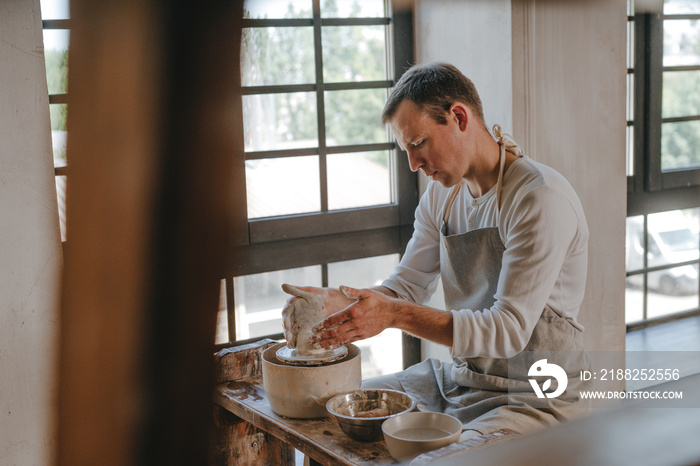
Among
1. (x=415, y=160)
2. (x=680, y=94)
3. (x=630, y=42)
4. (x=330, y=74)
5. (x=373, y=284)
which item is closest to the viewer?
(x=415, y=160)

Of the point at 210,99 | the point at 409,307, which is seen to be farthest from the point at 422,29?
the point at 210,99

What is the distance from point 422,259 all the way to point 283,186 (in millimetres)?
574

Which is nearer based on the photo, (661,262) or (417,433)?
(417,433)

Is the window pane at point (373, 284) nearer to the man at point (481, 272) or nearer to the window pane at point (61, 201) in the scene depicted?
the man at point (481, 272)

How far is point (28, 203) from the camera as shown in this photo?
34 cm

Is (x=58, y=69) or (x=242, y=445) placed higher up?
(x=58, y=69)

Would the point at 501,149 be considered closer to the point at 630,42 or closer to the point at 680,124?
the point at 630,42

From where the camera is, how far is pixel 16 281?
37 cm

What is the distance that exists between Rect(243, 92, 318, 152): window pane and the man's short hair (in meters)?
0.66

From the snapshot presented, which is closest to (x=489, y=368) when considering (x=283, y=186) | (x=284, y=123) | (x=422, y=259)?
(x=422, y=259)

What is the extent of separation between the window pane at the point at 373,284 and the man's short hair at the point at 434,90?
2.91ft

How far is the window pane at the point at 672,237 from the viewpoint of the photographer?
2.86 metres

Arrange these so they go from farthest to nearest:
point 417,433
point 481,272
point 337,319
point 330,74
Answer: point 330,74 < point 481,272 < point 337,319 < point 417,433

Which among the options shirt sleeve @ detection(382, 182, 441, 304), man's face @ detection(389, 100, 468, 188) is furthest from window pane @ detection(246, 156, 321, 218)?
man's face @ detection(389, 100, 468, 188)
